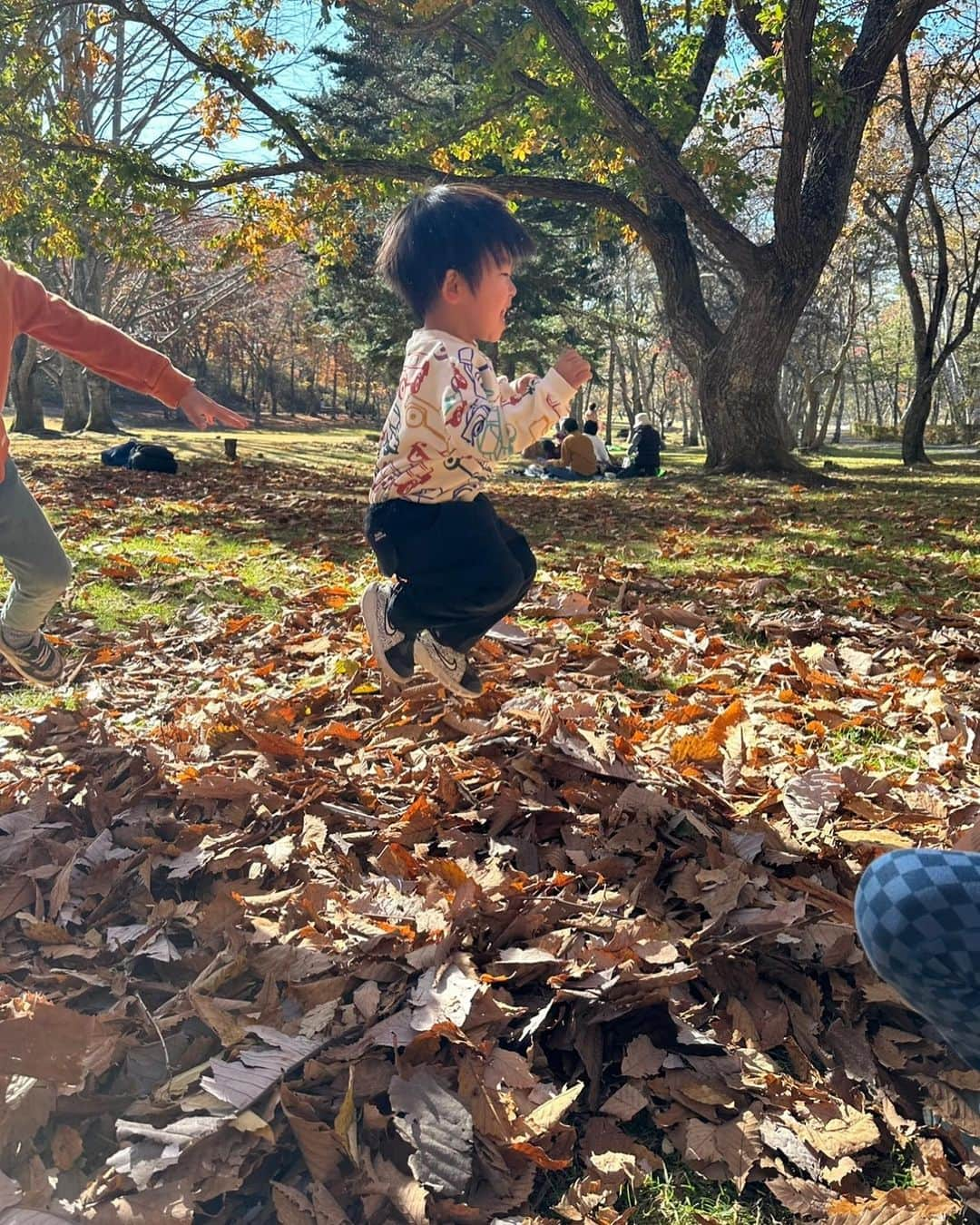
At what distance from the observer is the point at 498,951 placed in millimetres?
2410

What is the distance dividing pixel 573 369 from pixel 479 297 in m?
0.40

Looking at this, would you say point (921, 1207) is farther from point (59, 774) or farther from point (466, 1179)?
point (59, 774)

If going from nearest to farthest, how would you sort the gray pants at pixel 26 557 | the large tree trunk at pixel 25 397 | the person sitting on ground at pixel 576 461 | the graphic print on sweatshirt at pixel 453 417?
the graphic print on sweatshirt at pixel 453 417
the gray pants at pixel 26 557
the person sitting on ground at pixel 576 461
the large tree trunk at pixel 25 397

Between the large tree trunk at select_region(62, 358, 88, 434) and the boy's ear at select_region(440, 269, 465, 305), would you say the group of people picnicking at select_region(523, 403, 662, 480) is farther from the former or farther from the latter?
the large tree trunk at select_region(62, 358, 88, 434)

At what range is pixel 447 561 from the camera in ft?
10.6

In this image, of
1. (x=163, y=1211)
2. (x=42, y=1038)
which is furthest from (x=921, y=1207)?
(x=42, y=1038)

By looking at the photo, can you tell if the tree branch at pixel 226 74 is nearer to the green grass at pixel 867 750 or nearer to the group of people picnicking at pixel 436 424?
the group of people picnicking at pixel 436 424

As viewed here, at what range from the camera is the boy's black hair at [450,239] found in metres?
3.04

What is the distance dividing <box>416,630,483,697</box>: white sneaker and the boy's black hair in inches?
46.3

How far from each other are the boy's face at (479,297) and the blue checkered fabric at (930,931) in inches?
84.9

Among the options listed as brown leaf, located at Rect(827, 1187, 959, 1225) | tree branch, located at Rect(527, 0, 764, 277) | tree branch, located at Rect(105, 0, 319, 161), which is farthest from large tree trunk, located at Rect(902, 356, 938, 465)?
brown leaf, located at Rect(827, 1187, 959, 1225)

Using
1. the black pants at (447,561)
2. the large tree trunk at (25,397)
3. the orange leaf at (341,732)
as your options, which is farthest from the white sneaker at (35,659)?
the large tree trunk at (25,397)

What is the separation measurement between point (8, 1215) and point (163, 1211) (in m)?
0.29

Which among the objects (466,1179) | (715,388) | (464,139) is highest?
(464,139)
